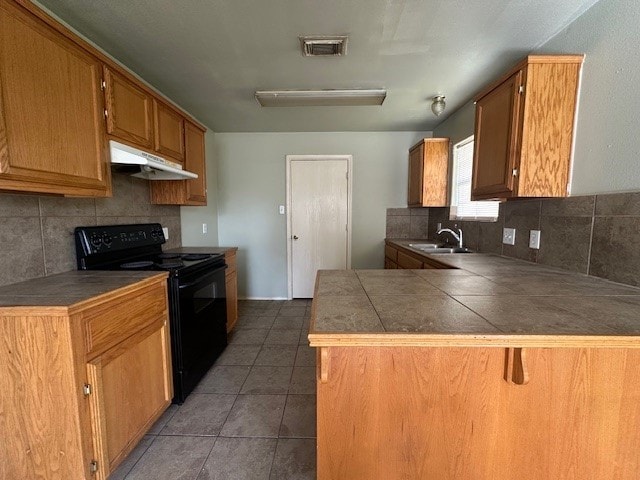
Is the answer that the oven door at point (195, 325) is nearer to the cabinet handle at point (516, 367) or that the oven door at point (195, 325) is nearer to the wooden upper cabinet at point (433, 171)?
the cabinet handle at point (516, 367)

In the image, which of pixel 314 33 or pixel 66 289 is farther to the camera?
pixel 314 33

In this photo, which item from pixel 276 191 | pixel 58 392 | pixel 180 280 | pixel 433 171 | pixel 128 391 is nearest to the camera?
pixel 58 392

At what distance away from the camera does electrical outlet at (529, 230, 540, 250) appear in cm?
174

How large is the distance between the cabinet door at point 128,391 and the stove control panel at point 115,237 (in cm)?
64

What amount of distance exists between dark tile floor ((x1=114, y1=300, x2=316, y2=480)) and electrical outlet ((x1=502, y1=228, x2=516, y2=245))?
177 cm

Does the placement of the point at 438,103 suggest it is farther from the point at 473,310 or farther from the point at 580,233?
→ the point at 473,310

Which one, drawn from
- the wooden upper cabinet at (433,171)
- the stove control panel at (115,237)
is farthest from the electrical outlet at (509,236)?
the stove control panel at (115,237)

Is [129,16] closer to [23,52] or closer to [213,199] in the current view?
[23,52]

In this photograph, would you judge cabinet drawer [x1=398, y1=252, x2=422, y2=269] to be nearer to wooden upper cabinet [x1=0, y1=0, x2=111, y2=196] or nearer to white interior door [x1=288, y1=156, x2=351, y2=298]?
white interior door [x1=288, y1=156, x2=351, y2=298]

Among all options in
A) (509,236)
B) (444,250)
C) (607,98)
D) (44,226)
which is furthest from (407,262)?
(44,226)

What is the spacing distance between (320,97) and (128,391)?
241 cm

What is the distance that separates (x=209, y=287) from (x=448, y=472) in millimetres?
1827

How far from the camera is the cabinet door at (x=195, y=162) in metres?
2.44

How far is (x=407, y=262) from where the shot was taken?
268cm
